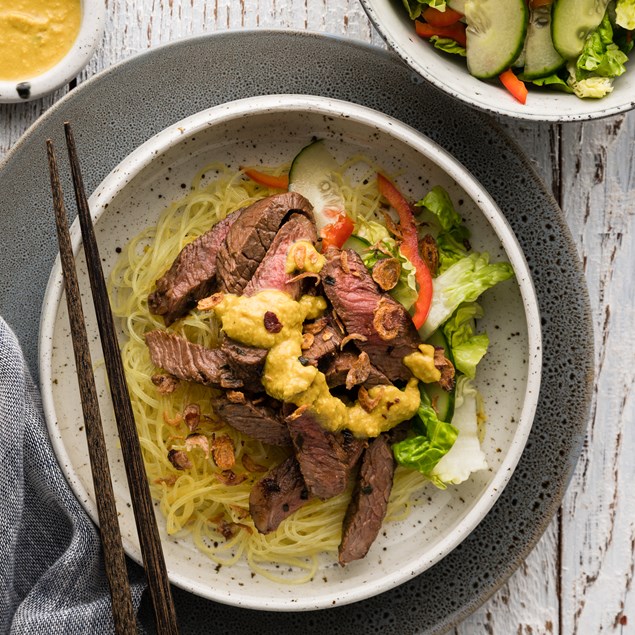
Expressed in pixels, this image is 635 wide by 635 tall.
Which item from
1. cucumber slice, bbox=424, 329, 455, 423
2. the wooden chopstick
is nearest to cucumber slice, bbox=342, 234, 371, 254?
cucumber slice, bbox=424, 329, 455, 423

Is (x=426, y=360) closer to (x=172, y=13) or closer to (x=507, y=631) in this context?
(x=507, y=631)

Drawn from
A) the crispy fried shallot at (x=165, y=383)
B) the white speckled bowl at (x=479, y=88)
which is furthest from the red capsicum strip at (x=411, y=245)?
the crispy fried shallot at (x=165, y=383)

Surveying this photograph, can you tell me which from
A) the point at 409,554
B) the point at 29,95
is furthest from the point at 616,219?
the point at 29,95

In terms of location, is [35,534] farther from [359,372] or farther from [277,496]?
[359,372]

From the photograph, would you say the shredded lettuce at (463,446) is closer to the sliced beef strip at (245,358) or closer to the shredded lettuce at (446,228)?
the shredded lettuce at (446,228)

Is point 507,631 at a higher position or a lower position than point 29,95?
lower

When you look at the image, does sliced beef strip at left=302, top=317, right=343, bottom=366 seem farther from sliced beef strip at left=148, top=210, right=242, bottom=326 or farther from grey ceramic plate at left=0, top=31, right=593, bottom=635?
grey ceramic plate at left=0, top=31, right=593, bottom=635
